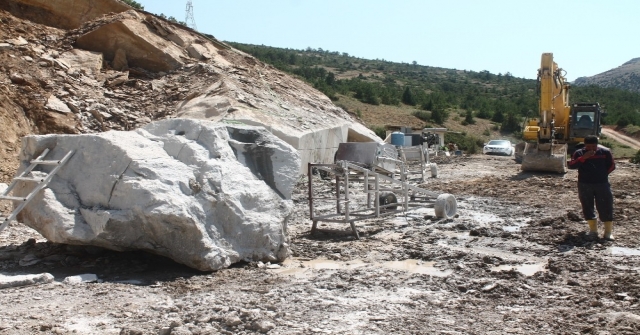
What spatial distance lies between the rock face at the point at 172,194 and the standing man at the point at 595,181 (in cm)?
397

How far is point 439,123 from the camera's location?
45094mm

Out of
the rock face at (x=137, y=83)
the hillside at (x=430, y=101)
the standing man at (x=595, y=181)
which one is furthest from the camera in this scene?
the hillside at (x=430, y=101)

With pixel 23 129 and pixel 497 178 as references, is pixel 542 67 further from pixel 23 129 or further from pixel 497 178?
pixel 23 129

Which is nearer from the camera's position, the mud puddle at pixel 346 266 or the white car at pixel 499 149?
the mud puddle at pixel 346 266

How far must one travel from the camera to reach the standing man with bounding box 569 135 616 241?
874cm

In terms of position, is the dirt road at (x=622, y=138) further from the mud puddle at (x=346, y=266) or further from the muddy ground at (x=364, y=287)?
the mud puddle at (x=346, y=266)

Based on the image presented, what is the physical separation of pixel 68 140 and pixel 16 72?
8.15 meters

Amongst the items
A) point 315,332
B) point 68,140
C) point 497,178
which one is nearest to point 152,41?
point 497,178

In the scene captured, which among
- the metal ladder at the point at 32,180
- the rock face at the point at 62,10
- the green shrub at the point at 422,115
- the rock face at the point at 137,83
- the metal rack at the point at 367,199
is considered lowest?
the metal rack at the point at 367,199

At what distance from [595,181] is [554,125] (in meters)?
12.6

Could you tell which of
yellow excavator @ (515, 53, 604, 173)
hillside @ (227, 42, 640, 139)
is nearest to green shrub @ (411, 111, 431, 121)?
hillside @ (227, 42, 640, 139)

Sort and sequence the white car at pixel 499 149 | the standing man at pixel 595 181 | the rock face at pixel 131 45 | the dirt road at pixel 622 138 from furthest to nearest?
the dirt road at pixel 622 138, the white car at pixel 499 149, the rock face at pixel 131 45, the standing man at pixel 595 181

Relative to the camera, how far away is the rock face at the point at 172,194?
21.5 feet

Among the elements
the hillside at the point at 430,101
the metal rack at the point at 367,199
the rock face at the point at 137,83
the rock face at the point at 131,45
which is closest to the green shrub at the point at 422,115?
the hillside at the point at 430,101
